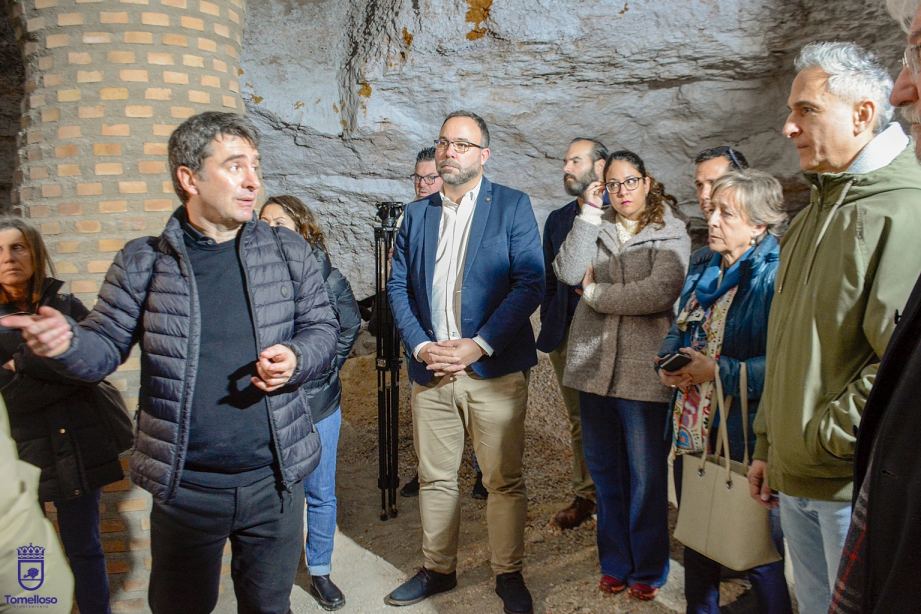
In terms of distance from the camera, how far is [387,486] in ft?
13.2

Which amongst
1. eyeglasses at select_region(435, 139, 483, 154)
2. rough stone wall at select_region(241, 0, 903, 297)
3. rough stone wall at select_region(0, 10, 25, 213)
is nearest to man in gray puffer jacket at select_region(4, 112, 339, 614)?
eyeglasses at select_region(435, 139, 483, 154)

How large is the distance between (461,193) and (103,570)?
2201 mm

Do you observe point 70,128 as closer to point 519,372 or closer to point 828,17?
point 519,372

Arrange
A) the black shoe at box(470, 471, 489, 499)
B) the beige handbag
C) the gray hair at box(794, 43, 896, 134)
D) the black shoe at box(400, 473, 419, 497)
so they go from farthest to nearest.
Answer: the black shoe at box(400, 473, 419, 497) < the black shoe at box(470, 471, 489, 499) < the beige handbag < the gray hair at box(794, 43, 896, 134)

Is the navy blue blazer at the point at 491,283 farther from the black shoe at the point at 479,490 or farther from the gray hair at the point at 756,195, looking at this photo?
the black shoe at the point at 479,490

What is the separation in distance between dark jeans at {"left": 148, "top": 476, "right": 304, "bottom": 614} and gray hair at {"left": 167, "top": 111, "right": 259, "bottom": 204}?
952mm

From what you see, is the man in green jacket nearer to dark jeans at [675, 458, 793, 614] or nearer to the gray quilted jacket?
dark jeans at [675, 458, 793, 614]

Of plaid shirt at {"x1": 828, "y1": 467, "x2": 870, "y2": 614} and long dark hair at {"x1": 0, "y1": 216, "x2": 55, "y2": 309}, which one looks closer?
plaid shirt at {"x1": 828, "y1": 467, "x2": 870, "y2": 614}

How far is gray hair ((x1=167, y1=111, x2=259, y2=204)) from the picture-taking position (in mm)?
1954

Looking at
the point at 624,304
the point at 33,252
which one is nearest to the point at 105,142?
the point at 33,252

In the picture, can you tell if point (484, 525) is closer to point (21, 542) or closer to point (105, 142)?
point (105, 142)

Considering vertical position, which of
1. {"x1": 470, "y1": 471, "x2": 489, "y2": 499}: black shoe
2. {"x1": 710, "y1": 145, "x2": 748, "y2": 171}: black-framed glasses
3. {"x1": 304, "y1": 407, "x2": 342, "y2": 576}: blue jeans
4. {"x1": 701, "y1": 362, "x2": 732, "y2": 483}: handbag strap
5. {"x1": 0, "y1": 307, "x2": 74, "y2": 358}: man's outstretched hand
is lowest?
{"x1": 470, "y1": 471, "x2": 489, "y2": 499}: black shoe

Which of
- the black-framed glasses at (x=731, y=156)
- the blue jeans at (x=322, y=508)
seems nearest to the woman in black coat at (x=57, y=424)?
the blue jeans at (x=322, y=508)

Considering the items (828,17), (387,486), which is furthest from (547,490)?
(828,17)
